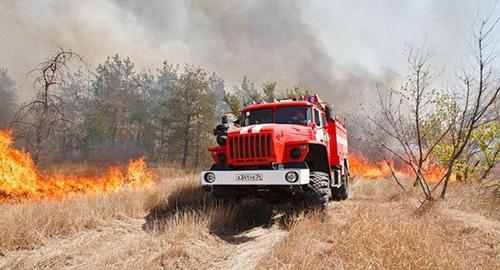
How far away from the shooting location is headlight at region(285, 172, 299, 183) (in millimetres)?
6539

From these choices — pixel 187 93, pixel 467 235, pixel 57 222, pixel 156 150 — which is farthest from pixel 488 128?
pixel 156 150

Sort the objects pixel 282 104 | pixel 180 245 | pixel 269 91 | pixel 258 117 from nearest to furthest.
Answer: pixel 180 245 → pixel 282 104 → pixel 258 117 → pixel 269 91

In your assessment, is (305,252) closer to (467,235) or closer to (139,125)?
(467,235)

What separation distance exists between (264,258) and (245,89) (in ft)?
206

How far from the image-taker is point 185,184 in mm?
10695

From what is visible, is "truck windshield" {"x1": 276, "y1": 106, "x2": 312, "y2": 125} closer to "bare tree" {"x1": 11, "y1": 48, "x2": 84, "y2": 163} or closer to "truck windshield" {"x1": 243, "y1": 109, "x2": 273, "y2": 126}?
"truck windshield" {"x1": 243, "y1": 109, "x2": 273, "y2": 126}

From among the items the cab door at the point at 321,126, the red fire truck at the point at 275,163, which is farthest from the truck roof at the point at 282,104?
the cab door at the point at 321,126

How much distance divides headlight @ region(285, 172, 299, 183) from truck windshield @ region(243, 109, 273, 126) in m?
2.43

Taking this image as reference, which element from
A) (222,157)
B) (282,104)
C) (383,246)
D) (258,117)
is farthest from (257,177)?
(383,246)

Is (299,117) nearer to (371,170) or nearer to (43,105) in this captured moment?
(43,105)

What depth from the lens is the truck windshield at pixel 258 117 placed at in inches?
348

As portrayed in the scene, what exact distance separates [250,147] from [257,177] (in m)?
0.72

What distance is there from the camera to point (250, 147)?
7164mm

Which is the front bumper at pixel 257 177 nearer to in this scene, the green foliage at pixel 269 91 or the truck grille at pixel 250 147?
the truck grille at pixel 250 147
